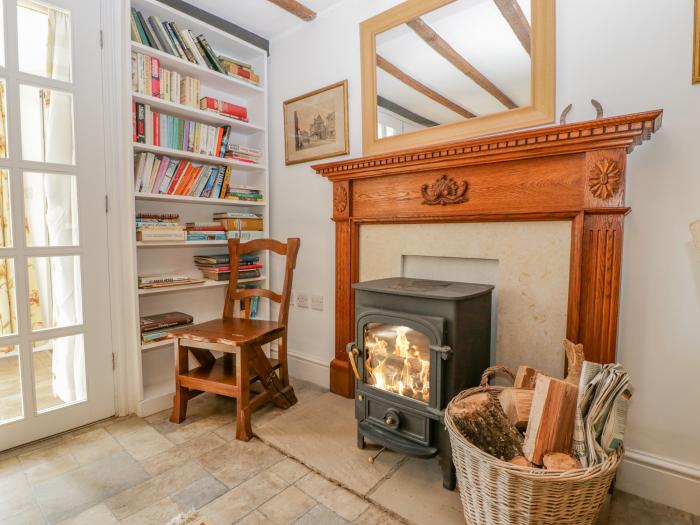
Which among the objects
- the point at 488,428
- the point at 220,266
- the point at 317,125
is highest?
the point at 317,125

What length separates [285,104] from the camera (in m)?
2.70

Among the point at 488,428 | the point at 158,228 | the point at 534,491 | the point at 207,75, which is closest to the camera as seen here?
the point at 534,491

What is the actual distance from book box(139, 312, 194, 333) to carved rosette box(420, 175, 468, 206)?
5.50 ft

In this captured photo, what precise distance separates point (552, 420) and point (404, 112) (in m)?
1.68

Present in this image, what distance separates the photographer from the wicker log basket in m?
1.03

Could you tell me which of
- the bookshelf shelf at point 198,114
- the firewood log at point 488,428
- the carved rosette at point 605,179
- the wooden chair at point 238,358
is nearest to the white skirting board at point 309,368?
the wooden chair at point 238,358

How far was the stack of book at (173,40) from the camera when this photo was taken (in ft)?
6.91

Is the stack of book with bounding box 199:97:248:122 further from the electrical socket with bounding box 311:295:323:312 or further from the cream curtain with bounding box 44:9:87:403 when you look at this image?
the electrical socket with bounding box 311:295:323:312

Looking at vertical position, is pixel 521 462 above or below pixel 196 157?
below

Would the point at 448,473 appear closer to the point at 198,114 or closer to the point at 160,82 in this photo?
the point at 198,114

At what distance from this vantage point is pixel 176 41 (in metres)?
2.25

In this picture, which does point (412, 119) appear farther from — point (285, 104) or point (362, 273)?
point (285, 104)

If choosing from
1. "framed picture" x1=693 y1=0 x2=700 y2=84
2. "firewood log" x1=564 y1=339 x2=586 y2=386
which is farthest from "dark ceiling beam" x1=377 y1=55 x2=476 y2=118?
"firewood log" x1=564 y1=339 x2=586 y2=386

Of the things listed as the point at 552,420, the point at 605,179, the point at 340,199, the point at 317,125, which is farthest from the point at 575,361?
the point at 317,125
